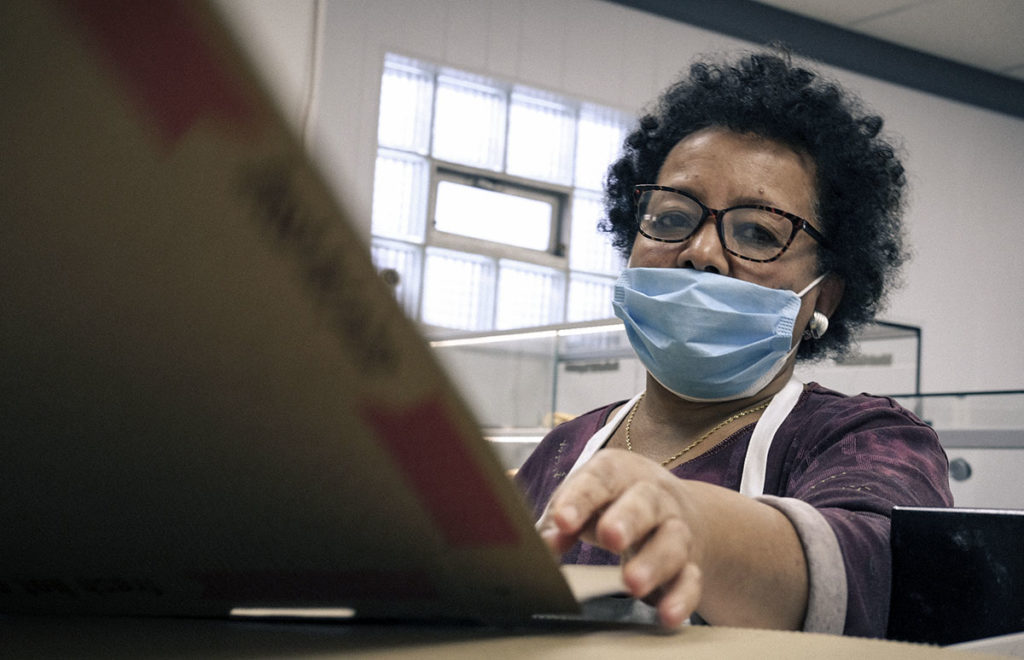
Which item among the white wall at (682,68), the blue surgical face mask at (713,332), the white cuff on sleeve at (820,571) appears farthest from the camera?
the white wall at (682,68)

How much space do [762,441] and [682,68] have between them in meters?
3.74

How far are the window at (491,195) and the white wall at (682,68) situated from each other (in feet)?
0.37

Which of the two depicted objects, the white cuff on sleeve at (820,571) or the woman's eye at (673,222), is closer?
the white cuff on sleeve at (820,571)

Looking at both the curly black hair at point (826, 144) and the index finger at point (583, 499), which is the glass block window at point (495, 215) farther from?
the index finger at point (583, 499)

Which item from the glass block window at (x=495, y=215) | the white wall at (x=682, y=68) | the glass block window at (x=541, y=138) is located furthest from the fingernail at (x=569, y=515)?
the glass block window at (x=541, y=138)

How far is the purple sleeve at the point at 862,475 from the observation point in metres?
0.61

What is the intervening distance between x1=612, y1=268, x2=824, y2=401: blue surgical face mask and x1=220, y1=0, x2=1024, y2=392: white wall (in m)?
2.31

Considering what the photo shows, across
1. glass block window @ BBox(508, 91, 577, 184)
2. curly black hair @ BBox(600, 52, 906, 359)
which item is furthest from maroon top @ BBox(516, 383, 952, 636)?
glass block window @ BBox(508, 91, 577, 184)

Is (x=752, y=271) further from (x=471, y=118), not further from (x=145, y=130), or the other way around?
(x=471, y=118)

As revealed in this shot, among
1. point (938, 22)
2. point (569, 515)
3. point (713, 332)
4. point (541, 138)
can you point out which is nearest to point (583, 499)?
point (569, 515)

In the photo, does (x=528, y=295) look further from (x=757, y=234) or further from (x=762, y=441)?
(x=762, y=441)

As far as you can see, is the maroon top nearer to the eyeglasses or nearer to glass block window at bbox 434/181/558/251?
the eyeglasses

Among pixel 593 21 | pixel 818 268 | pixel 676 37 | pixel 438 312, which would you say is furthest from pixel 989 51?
pixel 818 268

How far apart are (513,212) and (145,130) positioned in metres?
4.75
